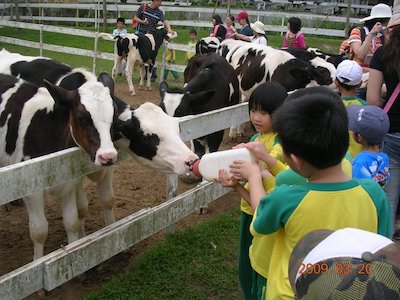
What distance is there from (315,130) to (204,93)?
10.9ft

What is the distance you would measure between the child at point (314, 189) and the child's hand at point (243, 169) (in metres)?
0.18

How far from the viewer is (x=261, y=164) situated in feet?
8.84

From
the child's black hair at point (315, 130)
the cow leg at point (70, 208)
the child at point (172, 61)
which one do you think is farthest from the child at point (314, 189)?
the child at point (172, 61)

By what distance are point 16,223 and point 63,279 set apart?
6.95 ft

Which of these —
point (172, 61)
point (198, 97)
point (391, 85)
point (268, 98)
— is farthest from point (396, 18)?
point (172, 61)

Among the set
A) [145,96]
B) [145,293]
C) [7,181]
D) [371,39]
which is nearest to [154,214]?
[145,293]

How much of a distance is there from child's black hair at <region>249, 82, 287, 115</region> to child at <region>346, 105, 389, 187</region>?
1.47 ft

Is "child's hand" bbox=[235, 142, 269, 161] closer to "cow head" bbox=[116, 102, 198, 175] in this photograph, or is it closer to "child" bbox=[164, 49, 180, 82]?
"cow head" bbox=[116, 102, 198, 175]

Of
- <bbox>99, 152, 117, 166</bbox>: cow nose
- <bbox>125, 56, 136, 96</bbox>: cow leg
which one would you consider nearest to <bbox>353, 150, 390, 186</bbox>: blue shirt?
<bbox>99, 152, 117, 166</bbox>: cow nose

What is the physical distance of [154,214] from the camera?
3617mm

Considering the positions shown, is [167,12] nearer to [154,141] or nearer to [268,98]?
[154,141]

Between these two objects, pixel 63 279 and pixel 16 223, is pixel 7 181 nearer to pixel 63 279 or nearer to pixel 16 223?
pixel 63 279

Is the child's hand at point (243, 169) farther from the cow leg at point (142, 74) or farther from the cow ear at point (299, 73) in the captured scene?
the cow leg at point (142, 74)

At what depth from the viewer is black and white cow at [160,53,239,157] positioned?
5113mm
